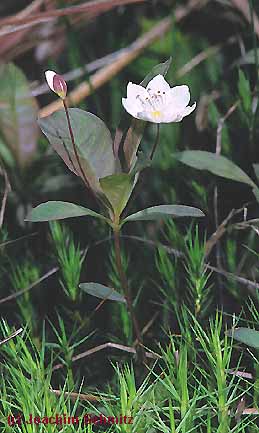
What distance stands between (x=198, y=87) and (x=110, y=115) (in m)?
0.16

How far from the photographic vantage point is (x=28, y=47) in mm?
1503

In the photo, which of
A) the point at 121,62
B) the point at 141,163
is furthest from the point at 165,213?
the point at 121,62

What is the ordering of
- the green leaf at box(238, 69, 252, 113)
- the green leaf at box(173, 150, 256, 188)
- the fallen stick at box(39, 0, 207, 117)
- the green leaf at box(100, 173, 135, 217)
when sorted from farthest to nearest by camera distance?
the fallen stick at box(39, 0, 207, 117), the green leaf at box(238, 69, 252, 113), the green leaf at box(173, 150, 256, 188), the green leaf at box(100, 173, 135, 217)

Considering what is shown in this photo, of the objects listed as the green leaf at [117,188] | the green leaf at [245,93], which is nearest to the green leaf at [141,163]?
the green leaf at [117,188]

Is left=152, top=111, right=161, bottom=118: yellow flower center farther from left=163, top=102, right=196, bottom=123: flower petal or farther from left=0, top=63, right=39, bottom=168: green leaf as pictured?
left=0, top=63, right=39, bottom=168: green leaf

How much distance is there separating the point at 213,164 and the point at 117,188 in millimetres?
282

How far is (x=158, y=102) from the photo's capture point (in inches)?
32.2

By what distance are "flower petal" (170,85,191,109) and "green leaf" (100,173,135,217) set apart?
0.09m

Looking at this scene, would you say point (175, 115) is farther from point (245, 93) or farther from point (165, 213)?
point (245, 93)

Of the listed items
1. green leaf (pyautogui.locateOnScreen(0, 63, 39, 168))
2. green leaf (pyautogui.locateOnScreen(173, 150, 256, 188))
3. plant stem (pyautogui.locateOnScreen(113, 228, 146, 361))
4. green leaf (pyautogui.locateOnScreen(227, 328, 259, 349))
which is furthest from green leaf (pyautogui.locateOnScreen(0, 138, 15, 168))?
green leaf (pyautogui.locateOnScreen(227, 328, 259, 349))

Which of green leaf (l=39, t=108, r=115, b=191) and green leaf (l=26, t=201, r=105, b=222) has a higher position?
green leaf (l=39, t=108, r=115, b=191)

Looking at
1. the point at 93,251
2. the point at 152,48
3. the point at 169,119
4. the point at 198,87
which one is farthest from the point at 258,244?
the point at 152,48

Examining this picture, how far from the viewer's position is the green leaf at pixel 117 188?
77 cm

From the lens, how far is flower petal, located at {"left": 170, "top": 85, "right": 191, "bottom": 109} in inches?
32.3
